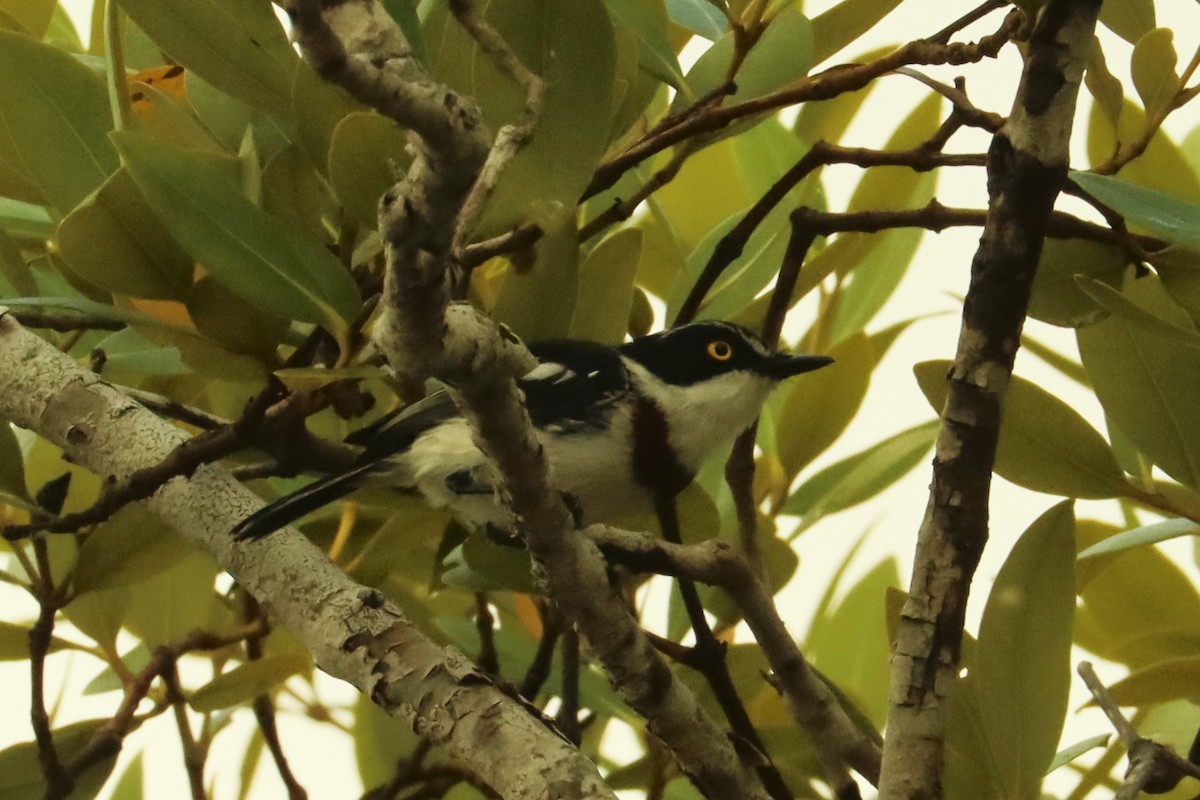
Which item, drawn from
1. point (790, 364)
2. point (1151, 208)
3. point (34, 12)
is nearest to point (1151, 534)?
point (1151, 208)

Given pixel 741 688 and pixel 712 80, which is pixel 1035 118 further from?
pixel 741 688

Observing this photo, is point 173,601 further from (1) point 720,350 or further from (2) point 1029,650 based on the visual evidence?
(2) point 1029,650

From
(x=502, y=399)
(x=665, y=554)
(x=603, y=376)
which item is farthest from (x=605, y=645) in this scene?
(x=603, y=376)

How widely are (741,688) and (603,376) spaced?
42 cm

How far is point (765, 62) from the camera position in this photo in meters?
0.91

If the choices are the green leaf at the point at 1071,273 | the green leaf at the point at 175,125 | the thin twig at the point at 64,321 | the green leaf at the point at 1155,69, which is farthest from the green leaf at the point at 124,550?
the green leaf at the point at 1155,69

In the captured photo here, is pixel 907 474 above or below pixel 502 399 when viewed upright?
above

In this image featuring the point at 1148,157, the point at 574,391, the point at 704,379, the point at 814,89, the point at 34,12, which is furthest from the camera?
the point at 704,379

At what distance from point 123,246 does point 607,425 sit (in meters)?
0.65

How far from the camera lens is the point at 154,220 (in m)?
0.81

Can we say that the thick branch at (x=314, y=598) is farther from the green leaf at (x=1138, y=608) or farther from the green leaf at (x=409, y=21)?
the green leaf at (x=1138, y=608)

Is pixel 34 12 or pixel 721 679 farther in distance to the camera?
pixel 34 12

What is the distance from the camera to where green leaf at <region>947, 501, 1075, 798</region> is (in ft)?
2.57

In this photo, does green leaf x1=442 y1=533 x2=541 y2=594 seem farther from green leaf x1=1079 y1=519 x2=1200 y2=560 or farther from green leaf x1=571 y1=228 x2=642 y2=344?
green leaf x1=1079 y1=519 x2=1200 y2=560
